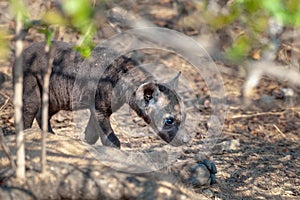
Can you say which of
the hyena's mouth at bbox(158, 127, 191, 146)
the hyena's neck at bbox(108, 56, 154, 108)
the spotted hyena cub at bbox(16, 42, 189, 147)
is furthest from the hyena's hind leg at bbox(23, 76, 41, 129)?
the hyena's mouth at bbox(158, 127, 191, 146)

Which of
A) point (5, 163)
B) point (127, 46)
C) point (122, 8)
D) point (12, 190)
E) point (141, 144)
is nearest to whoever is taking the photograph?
point (12, 190)

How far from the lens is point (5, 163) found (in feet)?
13.7

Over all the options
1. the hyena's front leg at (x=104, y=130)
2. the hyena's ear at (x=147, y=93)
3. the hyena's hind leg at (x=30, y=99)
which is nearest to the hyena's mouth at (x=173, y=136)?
the hyena's ear at (x=147, y=93)

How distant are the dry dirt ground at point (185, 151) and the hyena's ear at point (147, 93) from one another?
2.09 ft

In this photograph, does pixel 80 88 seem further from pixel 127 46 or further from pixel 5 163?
pixel 127 46

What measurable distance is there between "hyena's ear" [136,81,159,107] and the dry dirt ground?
64cm

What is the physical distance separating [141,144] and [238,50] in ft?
9.73

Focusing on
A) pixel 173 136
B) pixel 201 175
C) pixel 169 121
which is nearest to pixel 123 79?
pixel 169 121

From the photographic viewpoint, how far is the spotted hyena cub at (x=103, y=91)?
5738 mm

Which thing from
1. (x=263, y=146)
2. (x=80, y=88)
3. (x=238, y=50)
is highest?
(x=238, y=50)

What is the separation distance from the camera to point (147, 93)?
593 centimetres

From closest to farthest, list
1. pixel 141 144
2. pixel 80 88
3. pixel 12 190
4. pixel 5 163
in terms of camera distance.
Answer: pixel 12 190 < pixel 5 163 < pixel 80 88 < pixel 141 144

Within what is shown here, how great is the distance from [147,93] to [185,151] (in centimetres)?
88

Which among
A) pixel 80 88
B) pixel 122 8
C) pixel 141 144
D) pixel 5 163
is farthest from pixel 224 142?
pixel 122 8
